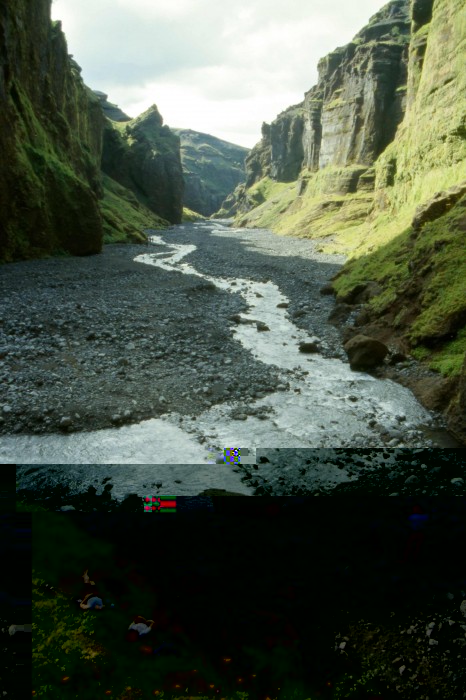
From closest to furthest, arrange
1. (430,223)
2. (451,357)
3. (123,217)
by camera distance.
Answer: (451,357), (430,223), (123,217)

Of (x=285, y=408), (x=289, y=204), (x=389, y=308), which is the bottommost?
(x=285, y=408)

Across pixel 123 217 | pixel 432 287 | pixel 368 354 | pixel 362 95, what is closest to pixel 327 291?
pixel 432 287

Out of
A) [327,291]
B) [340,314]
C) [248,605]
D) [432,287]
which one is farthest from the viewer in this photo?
[327,291]

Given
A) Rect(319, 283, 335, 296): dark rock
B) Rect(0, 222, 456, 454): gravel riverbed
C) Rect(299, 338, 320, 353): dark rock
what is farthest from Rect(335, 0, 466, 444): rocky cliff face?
Rect(299, 338, 320, 353): dark rock

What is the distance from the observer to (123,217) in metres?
89.4

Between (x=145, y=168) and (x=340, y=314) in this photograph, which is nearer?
(x=340, y=314)

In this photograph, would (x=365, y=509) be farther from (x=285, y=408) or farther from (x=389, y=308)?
(x=389, y=308)

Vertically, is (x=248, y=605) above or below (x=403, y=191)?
below

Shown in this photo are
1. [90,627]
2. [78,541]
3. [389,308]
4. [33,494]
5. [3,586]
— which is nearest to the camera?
[90,627]

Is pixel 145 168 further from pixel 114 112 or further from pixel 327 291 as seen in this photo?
pixel 327 291

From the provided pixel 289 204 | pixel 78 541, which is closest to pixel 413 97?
pixel 78 541

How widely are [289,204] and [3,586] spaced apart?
139820 millimetres

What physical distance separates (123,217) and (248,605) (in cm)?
9018

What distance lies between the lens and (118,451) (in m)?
13.2
